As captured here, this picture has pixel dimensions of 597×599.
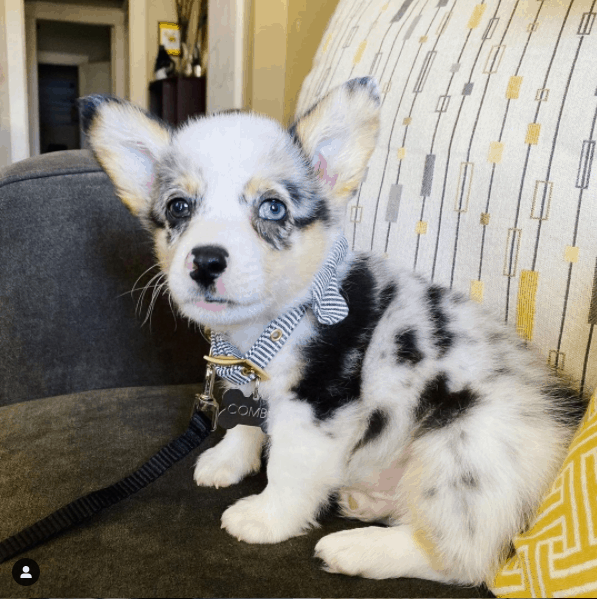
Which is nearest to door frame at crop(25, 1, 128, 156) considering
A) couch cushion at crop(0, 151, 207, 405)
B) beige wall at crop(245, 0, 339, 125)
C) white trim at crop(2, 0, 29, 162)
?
white trim at crop(2, 0, 29, 162)

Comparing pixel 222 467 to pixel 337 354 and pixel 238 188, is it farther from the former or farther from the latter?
pixel 238 188

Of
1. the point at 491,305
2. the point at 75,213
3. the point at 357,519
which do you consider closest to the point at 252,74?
the point at 75,213

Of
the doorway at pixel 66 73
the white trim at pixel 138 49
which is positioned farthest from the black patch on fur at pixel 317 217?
the doorway at pixel 66 73

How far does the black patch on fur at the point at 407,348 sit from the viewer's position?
0.96 m

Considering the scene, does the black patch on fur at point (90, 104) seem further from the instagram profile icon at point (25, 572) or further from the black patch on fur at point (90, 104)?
the instagram profile icon at point (25, 572)

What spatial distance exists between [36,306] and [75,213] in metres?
0.24

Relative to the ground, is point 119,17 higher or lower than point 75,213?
higher

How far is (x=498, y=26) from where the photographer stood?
1180mm

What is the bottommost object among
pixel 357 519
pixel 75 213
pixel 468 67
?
pixel 357 519

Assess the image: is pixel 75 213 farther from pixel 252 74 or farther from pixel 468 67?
pixel 252 74

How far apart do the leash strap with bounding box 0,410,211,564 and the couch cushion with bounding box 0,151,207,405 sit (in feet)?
1.55

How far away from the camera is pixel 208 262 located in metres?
0.84

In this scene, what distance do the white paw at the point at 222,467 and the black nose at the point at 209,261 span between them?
0.41 meters

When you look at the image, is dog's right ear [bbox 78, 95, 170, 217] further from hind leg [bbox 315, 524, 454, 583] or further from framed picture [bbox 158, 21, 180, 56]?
framed picture [bbox 158, 21, 180, 56]
